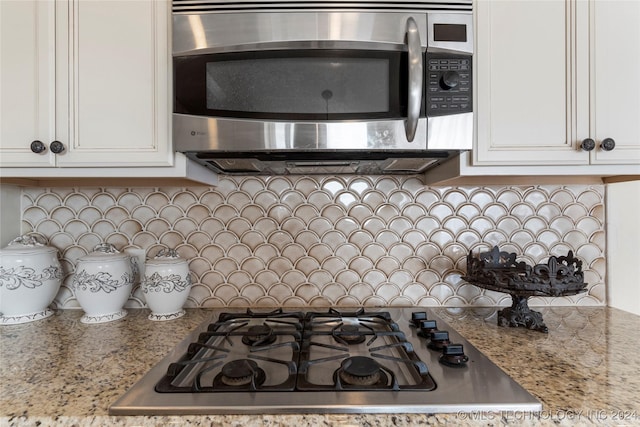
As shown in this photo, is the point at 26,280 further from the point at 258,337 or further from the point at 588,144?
the point at 588,144

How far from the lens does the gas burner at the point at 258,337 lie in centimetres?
85

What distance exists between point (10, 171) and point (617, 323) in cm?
177

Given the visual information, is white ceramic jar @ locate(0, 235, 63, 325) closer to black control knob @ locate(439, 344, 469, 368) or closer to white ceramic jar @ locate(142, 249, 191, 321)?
white ceramic jar @ locate(142, 249, 191, 321)

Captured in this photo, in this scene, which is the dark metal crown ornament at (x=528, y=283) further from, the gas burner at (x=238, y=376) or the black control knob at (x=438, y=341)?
A: the gas burner at (x=238, y=376)

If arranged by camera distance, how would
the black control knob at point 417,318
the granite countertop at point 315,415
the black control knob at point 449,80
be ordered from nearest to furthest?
the granite countertop at point 315,415
the black control knob at point 449,80
the black control knob at point 417,318

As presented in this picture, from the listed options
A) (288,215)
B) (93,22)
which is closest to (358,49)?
(288,215)

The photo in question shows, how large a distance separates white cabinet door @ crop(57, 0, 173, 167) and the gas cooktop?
52 cm

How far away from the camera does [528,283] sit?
91cm

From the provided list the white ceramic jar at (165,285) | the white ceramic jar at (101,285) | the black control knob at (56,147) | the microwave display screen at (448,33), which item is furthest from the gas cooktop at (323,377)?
the microwave display screen at (448,33)

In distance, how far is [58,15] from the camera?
2.85 feet

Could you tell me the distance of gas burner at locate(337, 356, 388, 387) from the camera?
646 mm

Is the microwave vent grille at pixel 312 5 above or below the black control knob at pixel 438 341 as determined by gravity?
above

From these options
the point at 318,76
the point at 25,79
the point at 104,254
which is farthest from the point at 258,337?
the point at 25,79

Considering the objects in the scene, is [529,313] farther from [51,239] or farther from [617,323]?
[51,239]
